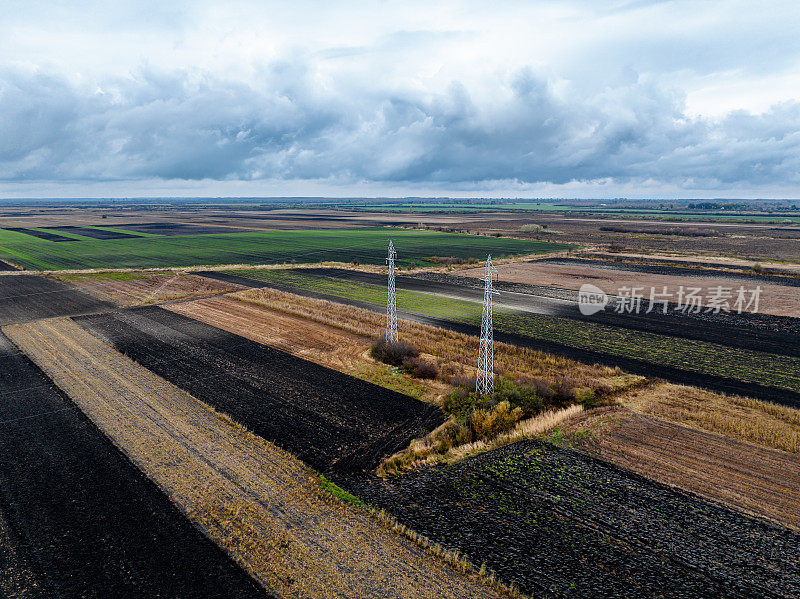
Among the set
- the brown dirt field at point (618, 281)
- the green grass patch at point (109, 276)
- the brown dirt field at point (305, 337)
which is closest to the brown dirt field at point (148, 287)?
the green grass patch at point (109, 276)

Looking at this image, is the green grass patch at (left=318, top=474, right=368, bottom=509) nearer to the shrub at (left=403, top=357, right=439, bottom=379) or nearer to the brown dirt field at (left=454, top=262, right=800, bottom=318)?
the shrub at (left=403, top=357, right=439, bottom=379)

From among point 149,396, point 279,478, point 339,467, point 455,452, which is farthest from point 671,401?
point 149,396

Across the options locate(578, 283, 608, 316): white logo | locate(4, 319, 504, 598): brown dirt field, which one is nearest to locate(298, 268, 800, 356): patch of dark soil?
locate(578, 283, 608, 316): white logo

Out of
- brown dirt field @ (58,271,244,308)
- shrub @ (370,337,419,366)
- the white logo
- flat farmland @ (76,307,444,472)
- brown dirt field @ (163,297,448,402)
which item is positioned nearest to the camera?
flat farmland @ (76,307,444,472)

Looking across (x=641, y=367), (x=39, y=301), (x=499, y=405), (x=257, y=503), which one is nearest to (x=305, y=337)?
(x=499, y=405)

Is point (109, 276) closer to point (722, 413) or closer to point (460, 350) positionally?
point (460, 350)

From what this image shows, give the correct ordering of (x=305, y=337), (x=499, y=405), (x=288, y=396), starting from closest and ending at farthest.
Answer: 1. (x=499, y=405)
2. (x=288, y=396)
3. (x=305, y=337)

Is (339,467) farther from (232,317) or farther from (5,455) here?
(232,317)
